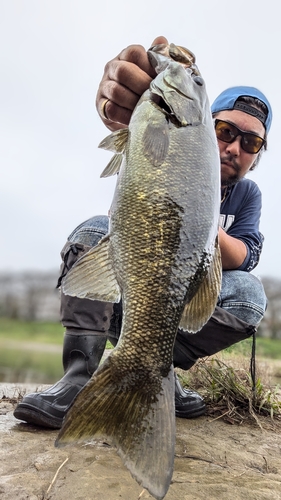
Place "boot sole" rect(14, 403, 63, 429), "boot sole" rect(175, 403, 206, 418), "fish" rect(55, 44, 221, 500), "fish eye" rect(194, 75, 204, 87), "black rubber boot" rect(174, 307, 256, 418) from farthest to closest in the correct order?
"boot sole" rect(175, 403, 206, 418)
"black rubber boot" rect(174, 307, 256, 418)
"boot sole" rect(14, 403, 63, 429)
"fish eye" rect(194, 75, 204, 87)
"fish" rect(55, 44, 221, 500)

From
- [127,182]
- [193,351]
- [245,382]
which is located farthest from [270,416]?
[127,182]

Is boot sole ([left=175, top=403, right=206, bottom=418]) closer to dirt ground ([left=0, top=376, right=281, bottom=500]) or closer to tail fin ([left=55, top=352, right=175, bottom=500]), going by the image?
dirt ground ([left=0, top=376, right=281, bottom=500])

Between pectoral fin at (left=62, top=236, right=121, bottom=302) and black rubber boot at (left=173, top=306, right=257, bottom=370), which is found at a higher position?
pectoral fin at (left=62, top=236, right=121, bottom=302)

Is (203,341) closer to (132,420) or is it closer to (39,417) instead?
(39,417)

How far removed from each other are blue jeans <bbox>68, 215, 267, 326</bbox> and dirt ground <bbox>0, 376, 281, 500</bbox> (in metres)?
0.96

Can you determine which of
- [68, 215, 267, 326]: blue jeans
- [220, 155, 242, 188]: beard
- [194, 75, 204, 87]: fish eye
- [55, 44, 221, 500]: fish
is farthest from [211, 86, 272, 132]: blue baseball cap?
[55, 44, 221, 500]: fish

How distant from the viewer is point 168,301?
1.84 meters

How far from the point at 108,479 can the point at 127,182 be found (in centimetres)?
138

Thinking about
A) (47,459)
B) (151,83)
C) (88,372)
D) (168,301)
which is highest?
(151,83)

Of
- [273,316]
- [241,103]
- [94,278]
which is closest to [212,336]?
[94,278]

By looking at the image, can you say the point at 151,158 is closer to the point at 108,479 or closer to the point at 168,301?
the point at 168,301

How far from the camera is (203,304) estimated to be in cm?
Result: 198

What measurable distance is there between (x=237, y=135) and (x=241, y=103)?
43 centimetres

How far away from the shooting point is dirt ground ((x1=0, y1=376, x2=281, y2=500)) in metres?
1.88
